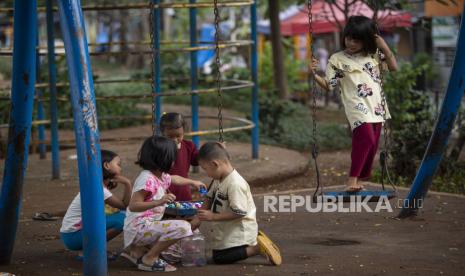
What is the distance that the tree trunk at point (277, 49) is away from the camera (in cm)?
1672

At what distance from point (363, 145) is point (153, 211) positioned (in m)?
2.02

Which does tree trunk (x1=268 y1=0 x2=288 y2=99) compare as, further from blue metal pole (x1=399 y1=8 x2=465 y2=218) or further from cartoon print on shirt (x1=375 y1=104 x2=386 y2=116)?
blue metal pole (x1=399 y1=8 x2=465 y2=218)

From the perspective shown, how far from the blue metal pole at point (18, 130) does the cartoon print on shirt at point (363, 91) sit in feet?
7.95

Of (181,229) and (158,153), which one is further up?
(158,153)

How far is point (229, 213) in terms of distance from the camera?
552 cm

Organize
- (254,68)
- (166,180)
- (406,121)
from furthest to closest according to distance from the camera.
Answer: (406,121), (254,68), (166,180)

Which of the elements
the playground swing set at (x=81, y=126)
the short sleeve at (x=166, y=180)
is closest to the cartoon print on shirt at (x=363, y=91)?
the playground swing set at (x=81, y=126)

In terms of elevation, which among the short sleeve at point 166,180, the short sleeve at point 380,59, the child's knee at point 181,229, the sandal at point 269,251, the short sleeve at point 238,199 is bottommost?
the sandal at point 269,251

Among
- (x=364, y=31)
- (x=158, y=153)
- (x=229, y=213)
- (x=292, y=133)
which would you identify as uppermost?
(x=364, y=31)

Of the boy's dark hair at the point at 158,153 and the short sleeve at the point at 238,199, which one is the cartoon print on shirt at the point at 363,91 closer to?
the short sleeve at the point at 238,199

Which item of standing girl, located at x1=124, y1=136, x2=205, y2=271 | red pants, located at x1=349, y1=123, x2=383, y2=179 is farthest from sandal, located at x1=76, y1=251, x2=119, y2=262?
red pants, located at x1=349, y1=123, x2=383, y2=179

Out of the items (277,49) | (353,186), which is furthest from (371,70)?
(277,49)

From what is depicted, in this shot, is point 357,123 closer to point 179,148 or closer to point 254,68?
point 179,148

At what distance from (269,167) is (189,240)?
4.40 m
